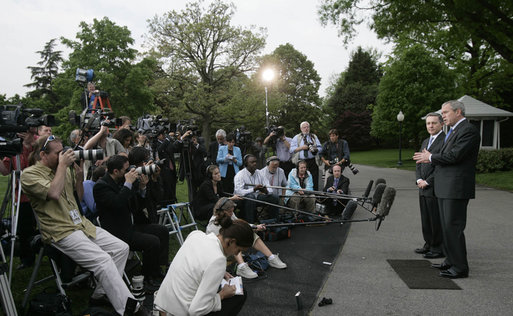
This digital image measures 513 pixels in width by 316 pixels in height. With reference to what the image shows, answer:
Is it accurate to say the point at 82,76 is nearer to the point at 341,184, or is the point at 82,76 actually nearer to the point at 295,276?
the point at 295,276

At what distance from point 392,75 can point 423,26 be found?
48.7 feet

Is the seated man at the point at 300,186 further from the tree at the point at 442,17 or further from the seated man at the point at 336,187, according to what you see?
the tree at the point at 442,17

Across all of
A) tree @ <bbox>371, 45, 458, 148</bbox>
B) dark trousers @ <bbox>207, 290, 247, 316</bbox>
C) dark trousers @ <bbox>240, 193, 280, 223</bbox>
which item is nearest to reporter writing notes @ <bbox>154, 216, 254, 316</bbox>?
dark trousers @ <bbox>207, 290, 247, 316</bbox>

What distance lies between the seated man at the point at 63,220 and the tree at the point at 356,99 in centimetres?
4110

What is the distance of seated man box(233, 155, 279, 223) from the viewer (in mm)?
6352

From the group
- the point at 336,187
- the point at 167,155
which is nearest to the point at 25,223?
the point at 167,155

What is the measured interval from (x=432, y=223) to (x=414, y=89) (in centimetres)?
2440

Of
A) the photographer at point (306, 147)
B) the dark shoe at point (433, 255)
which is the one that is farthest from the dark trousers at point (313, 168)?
the dark shoe at point (433, 255)

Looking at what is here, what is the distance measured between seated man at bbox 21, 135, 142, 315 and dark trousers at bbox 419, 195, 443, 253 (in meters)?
4.19

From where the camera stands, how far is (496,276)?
13.9 feet

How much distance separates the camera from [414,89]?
2664cm

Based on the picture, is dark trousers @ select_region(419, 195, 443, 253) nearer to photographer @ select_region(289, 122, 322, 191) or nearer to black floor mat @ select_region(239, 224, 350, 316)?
black floor mat @ select_region(239, 224, 350, 316)

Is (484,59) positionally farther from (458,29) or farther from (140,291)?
(140,291)

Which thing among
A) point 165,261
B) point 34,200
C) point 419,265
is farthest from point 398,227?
point 34,200
